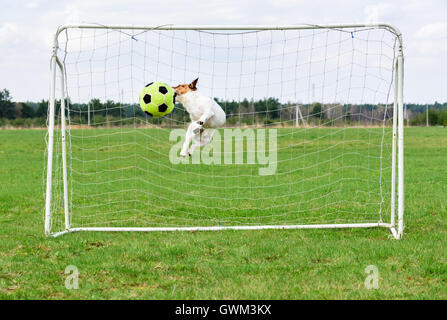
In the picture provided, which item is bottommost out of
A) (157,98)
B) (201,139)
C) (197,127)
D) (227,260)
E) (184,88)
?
(227,260)

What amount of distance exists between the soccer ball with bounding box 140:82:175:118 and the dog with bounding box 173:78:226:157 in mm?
122

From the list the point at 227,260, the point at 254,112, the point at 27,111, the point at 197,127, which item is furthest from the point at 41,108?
the point at 227,260

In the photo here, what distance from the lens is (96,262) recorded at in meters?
6.32

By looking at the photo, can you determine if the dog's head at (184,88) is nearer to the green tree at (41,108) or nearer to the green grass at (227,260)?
the green grass at (227,260)

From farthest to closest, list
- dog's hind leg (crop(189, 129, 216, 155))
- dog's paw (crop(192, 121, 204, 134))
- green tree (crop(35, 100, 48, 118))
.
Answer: green tree (crop(35, 100, 48, 118)) < dog's hind leg (crop(189, 129, 216, 155)) < dog's paw (crop(192, 121, 204, 134))

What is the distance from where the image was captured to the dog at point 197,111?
7185 millimetres

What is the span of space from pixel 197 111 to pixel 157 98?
62 centimetres

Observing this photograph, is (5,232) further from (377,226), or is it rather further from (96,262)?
(377,226)

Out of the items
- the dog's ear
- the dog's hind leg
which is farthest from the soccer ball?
the dog's hind leg

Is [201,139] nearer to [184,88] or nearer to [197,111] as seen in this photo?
[197,111]

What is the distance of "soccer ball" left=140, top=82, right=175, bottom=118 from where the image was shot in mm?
7227

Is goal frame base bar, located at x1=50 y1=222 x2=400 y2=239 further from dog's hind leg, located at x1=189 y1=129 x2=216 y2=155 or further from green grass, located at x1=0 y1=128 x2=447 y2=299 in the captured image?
dog's hind leg, located at x1=189 y1=129 x2=216 y2=155

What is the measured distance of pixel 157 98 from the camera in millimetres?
7211
